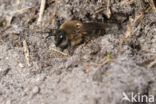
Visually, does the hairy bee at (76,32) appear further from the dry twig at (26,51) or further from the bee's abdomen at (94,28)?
the dry twig at (26,51)

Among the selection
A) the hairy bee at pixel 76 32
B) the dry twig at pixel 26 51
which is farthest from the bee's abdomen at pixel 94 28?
the dry twig at pixel 26 51

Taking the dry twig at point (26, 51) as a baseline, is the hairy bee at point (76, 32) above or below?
above

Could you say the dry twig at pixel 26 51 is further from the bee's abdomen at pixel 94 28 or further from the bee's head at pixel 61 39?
the bee's abdomen at pixel 94 28

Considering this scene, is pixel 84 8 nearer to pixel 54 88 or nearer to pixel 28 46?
pixel 28 46

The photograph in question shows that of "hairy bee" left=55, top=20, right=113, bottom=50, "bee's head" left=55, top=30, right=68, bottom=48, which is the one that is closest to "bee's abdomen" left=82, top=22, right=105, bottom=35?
"hairy bee" left=55, top=20, right=113, bottom=50

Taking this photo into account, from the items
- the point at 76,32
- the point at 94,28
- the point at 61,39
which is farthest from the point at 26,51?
the point at 94,28

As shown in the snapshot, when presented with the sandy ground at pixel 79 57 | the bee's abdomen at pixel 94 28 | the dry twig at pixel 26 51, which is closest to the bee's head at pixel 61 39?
the sandy ground at pixel 79 57

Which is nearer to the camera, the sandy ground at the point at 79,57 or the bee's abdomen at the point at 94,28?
the sandy ground at the point at 79,57

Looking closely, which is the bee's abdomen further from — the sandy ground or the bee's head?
the bee's head
